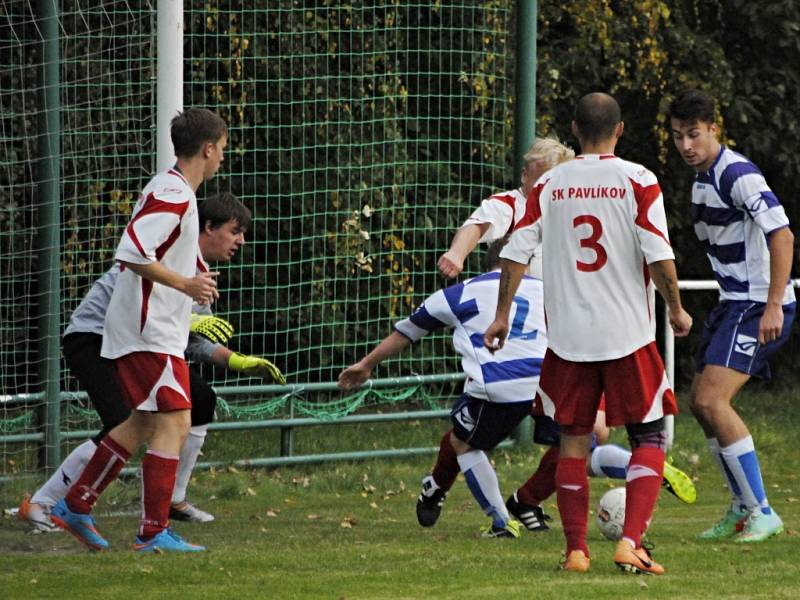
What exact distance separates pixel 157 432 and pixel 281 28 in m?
5.15

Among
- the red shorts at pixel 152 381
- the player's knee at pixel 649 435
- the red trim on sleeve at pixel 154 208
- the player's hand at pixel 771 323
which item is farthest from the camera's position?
the player's hand at pixel 771 323

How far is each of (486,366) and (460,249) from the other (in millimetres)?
583

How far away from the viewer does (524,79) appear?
11.3 m

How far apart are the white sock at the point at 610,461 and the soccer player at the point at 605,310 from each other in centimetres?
145

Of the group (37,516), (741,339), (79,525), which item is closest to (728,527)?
(741,339)

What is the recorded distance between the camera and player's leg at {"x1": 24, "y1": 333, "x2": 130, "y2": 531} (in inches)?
303

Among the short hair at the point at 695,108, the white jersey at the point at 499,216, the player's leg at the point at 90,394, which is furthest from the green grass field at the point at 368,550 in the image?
the short hair at the point at 695,108

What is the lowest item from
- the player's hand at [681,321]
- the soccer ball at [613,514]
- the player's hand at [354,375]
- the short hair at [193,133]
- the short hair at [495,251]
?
the soccer ball at [613,514]

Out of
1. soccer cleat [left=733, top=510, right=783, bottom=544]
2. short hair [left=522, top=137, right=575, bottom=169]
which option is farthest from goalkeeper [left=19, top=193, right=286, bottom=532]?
soccer cleat [left=733, top=510, right=783, bottom=544]

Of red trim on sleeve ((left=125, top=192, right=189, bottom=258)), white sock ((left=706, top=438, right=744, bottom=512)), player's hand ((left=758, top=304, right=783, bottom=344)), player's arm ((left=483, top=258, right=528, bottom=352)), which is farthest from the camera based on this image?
white sock ((left=706, top=438, right=744, bottom=512))

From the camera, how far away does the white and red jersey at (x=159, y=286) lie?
680cm

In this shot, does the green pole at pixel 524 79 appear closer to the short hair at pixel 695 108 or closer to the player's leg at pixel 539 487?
the player's leg at pixel 539 487

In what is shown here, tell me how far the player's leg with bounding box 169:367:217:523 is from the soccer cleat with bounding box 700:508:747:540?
2.43m

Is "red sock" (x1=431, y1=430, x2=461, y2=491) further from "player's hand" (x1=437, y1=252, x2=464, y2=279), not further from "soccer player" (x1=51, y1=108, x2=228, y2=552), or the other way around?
"soccer player" (x1=51, y1=108, x2=228, y2=552)
